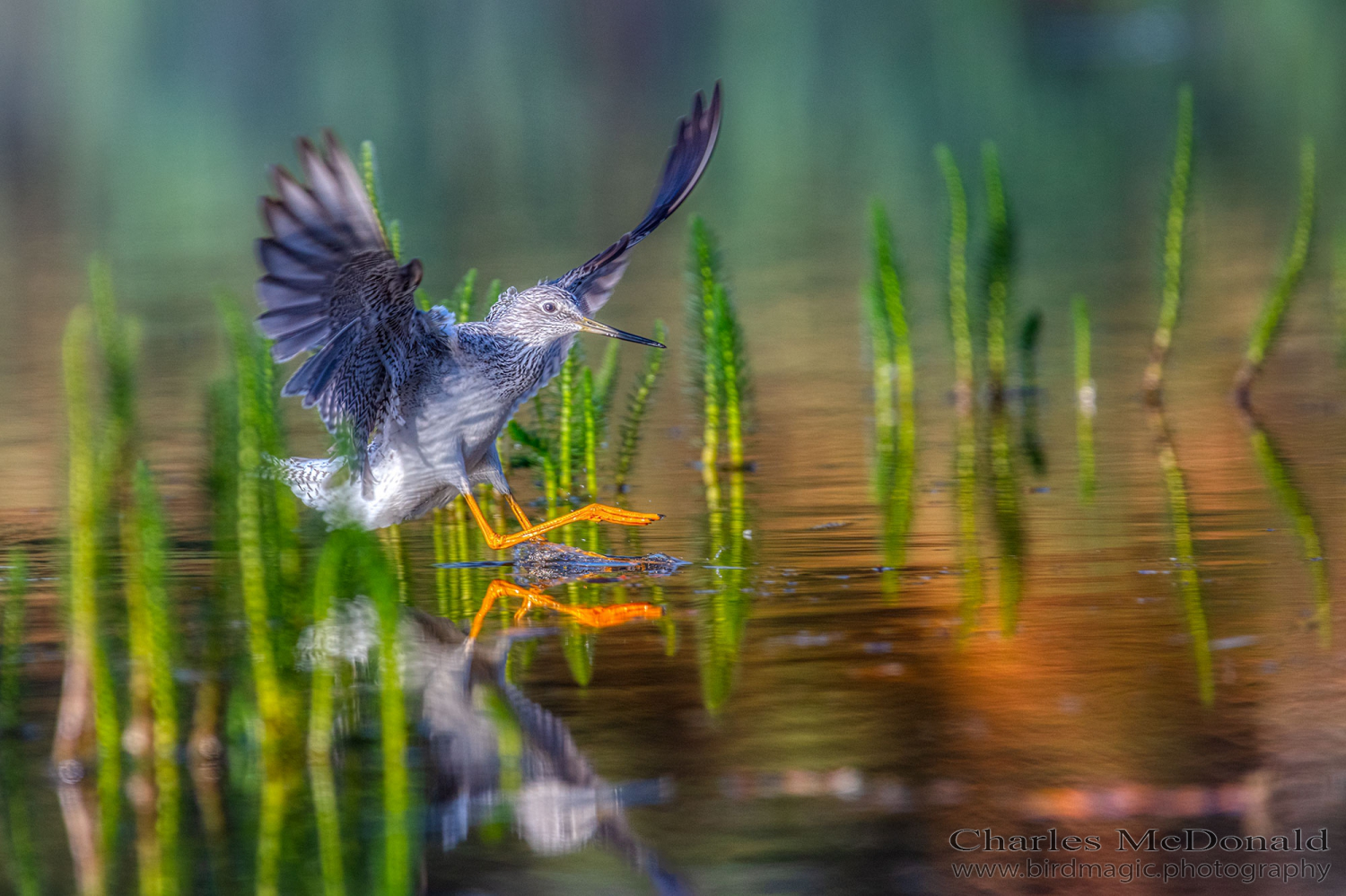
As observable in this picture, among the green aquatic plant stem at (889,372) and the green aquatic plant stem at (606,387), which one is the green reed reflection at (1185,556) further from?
the green aquatic plant stem at (606,387)

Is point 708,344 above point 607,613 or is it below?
above

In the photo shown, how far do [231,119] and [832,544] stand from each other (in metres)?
28.8

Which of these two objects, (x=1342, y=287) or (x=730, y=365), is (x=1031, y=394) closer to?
(x=1342, y=287)

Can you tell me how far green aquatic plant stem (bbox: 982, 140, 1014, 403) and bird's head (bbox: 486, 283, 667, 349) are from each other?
113 inches

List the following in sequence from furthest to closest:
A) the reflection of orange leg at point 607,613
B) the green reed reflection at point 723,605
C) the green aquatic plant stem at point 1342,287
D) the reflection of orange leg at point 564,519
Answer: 1. the green aquatic plant stem at point 1342,287
2. the reflection of orange leg at point 564,519
3. the reflection of orange leg at point 607,613
4. the green reed reflection at point 723,605

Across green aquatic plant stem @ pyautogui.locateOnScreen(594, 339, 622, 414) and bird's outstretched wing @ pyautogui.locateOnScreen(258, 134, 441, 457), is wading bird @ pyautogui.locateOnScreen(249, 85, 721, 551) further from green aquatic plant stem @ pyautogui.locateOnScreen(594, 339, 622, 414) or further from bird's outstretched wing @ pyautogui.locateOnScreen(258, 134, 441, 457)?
green aquatic plant stem @ pyautogui.locateOnScreen(594, 339, 622, 414)

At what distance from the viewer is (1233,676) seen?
17.0ft

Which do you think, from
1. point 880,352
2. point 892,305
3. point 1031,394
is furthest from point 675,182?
point 1031,394

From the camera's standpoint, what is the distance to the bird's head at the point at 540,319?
7492 millimetres

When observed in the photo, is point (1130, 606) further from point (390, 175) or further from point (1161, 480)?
point (390, 175)

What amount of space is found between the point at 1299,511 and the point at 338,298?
370 cm

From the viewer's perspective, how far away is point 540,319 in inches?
296

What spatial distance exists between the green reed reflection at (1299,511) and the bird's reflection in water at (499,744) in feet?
6.88

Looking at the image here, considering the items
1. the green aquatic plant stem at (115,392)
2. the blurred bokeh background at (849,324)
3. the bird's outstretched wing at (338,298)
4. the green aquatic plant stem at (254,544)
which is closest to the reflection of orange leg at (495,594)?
the blurred bokeh background at (849,324)
